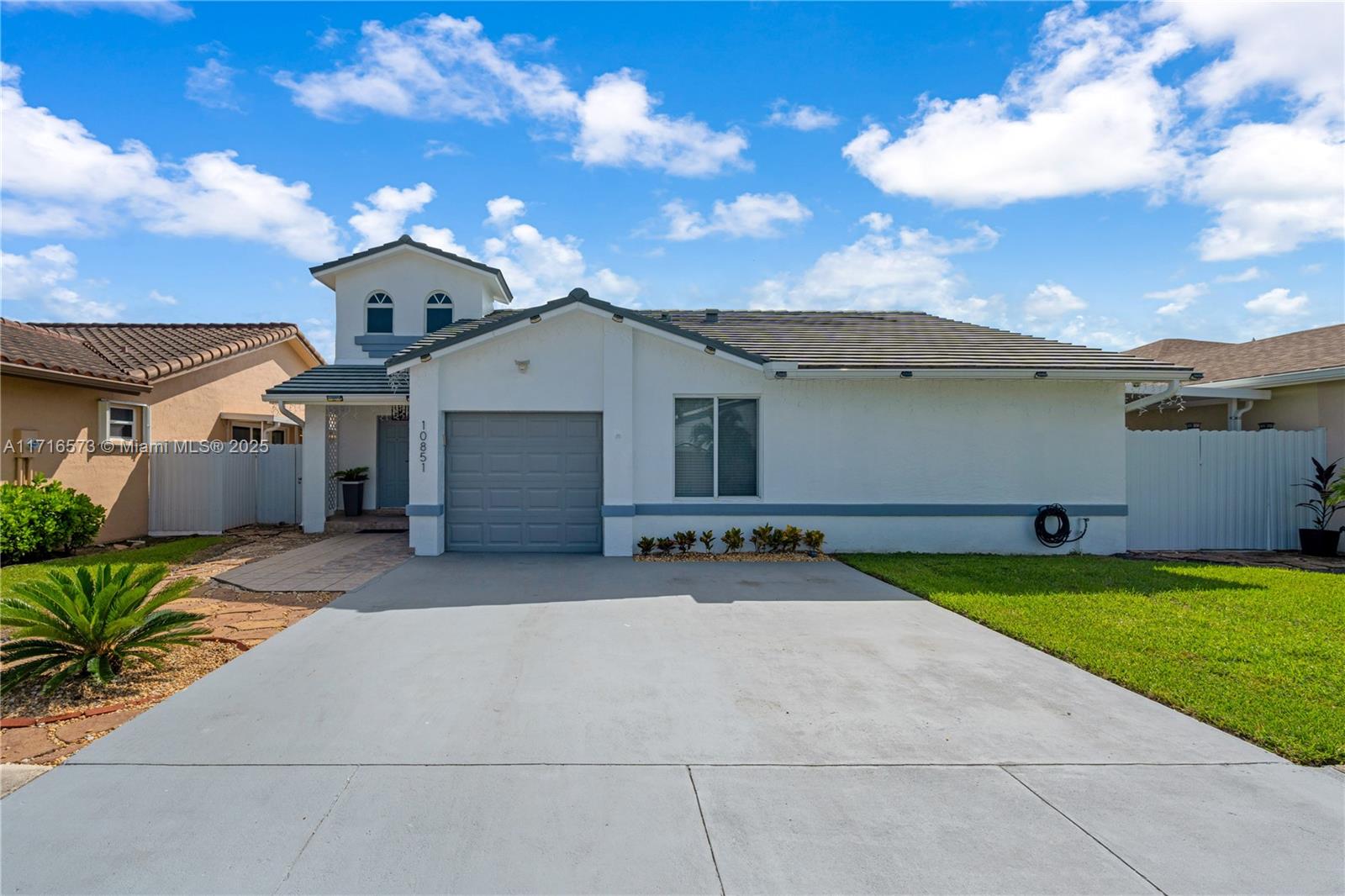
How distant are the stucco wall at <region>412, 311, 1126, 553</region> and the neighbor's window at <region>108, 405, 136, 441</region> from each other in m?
7.52

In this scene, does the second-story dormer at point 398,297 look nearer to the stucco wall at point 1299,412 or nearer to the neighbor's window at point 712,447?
the neighbor's window at point 712,447

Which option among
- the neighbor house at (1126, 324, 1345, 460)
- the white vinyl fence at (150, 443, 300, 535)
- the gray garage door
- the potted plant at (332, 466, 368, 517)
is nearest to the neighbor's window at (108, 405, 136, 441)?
the white vinyl fence at (150, 443, 300, 535)

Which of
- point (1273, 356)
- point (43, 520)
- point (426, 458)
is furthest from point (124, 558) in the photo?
point (1273, 356)

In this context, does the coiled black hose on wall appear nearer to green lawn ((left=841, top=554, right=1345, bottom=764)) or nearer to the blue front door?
green lawn ((left=841, top=554, right=1345, bottom=764))

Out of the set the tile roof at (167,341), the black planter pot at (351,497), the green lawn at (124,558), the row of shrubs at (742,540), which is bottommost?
the green lawn at (124,558)

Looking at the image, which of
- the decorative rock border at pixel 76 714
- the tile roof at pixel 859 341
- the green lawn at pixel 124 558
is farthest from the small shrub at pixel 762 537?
the green lawn at pixel 124 558

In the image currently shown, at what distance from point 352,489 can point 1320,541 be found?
19489mm

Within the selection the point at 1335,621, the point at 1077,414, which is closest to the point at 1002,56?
the point at 1077,414

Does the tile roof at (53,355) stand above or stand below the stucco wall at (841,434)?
above

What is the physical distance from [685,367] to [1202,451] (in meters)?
9.48

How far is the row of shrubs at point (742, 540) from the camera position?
11.0 meters

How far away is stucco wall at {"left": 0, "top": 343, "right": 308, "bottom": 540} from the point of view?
38.2 ft

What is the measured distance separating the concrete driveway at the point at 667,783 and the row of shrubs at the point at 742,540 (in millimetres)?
4690

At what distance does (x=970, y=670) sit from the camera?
18.3 ft
